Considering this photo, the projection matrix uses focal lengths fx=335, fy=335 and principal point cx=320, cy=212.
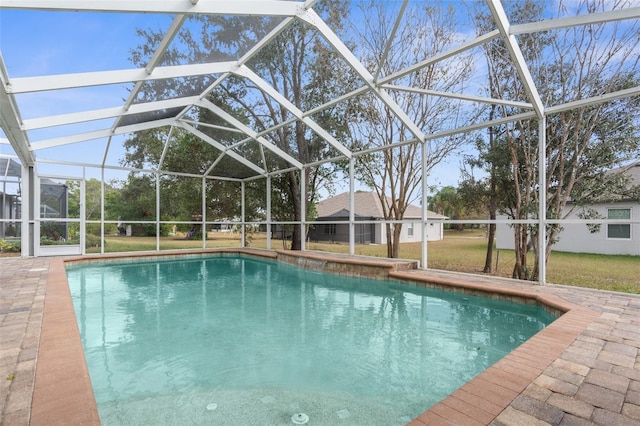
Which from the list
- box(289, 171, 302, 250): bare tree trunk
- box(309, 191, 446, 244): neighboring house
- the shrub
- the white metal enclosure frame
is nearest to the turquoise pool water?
the white metal enclosure frame

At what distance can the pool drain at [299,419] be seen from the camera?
87.0 inches

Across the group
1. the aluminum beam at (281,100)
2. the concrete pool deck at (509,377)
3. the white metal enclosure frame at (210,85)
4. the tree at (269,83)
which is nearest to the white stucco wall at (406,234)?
the tree at (269,83)

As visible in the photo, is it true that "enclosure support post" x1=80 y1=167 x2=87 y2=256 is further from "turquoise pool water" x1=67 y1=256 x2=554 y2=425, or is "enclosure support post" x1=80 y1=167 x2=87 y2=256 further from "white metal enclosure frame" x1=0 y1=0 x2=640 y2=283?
"turquoise pool water" x1=67 y1=256 x2=554 y2=425

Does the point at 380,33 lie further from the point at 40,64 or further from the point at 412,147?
the point at 40,64

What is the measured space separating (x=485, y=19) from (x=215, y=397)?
26.0ft

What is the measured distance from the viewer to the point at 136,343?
12.2ft

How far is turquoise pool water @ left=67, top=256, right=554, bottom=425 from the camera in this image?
96.3 inches

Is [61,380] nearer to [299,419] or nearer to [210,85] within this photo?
[299,419]

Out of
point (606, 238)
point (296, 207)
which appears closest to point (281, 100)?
point (296, 207)

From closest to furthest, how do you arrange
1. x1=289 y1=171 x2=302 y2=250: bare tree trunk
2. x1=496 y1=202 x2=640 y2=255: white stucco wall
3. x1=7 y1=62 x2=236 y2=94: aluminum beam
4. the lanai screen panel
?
the lanai screen panel
x1=7 y1=62 x2=236 y2=94: aluminum beam
x1=496 y1=202 x2=640 y2=255: white stucco wall
x1=289 y1=171 x2=302 y2=250: bare tree trunk

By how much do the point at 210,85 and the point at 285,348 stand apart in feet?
18.5

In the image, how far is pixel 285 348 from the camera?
141 inches

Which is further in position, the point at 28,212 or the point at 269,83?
the point at 28,212

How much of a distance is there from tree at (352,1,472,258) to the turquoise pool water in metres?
3.91
